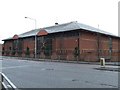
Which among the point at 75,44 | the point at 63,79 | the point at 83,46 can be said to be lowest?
the point at 63,79

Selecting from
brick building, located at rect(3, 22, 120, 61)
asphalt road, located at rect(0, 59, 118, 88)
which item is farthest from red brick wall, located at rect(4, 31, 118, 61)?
asphalt road, located at rect(0, 59, 118, 88)

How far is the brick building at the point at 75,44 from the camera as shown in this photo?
5202 cm

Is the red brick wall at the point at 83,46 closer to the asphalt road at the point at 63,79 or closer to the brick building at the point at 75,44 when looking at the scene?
the brick building at the point at 75,44

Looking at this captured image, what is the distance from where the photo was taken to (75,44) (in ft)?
181

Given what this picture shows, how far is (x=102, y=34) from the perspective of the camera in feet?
202

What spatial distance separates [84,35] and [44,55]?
12.7 m

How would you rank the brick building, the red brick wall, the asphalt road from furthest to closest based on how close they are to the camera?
1. the brick building
2. the red brick wall
3. the asphalt road

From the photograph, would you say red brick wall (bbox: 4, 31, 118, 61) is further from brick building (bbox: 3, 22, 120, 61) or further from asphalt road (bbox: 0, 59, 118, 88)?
asphalt road (bbox: 0, 59, 118, 88)

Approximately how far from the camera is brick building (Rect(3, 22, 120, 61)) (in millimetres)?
52016

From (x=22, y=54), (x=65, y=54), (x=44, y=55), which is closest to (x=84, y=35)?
(x=65, y=54)

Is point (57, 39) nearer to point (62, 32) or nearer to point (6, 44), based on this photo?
point (62, 32)

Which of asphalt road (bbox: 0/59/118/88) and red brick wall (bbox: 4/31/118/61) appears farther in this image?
red brick wall (bbox: 4/31/118/61)

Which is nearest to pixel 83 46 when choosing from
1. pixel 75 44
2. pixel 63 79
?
pixel 75 44

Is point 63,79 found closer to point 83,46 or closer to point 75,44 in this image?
point 75,44
